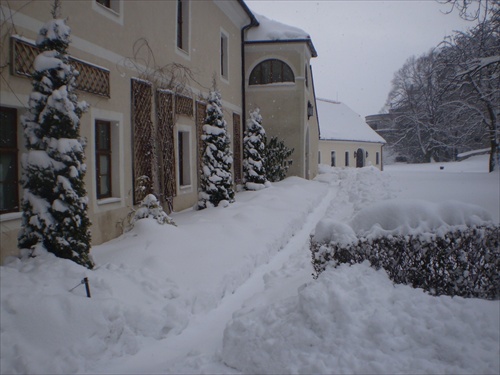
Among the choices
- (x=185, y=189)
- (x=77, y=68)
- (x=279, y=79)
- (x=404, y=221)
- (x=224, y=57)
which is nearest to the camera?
(x=404, y=221)

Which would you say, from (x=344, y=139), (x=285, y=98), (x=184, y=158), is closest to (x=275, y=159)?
(x=285, y=98)

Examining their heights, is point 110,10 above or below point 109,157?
above

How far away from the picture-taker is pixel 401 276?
4.55 metres

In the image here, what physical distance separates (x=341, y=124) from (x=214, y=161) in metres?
33.7

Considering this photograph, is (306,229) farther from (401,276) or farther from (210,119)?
(401,276)

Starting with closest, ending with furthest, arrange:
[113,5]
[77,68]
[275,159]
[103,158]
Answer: [77,68], [103,158], [113,5], [275,159]

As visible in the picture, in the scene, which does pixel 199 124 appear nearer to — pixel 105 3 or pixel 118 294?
pixel 105 3

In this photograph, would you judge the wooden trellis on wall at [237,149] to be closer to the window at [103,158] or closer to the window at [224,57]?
the window at [224,57]

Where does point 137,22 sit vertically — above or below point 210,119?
above

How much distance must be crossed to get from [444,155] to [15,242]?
149 feet

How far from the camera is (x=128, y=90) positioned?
8.68 meters

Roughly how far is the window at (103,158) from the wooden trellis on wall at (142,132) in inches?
25.0

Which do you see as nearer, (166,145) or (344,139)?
(166,145)

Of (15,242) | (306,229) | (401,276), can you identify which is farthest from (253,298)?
→ (306,229)
